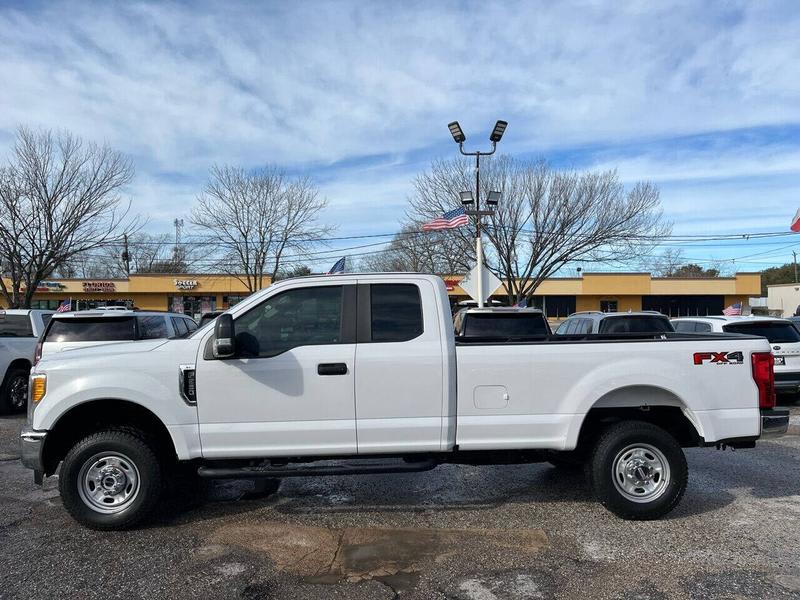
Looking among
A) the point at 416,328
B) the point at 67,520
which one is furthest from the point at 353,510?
the point at 67,520

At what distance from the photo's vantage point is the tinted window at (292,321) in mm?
4953

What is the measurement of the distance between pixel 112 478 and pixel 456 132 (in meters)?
16.2

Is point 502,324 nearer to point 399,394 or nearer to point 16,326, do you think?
point 399,394

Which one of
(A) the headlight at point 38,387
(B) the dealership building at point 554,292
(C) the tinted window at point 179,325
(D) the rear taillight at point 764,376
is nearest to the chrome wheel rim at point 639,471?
(D) the rear taillight at point 764,376

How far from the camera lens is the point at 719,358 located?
5082 mm

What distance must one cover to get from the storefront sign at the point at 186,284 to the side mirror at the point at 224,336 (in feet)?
149

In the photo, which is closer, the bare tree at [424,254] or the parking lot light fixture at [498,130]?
the parking lot light fixture at [498,130]

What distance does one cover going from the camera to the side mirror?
182 inches

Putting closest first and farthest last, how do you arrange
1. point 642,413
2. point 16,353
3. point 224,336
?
point 224,336, point 642,413, point 16,353

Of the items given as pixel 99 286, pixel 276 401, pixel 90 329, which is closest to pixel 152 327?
pixel 90 329

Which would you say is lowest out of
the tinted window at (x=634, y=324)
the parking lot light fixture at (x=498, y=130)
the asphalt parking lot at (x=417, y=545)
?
the asphalt parking lot at (x=417, y=545)

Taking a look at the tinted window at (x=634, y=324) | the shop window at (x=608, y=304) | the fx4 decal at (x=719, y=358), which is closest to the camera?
the fx4 decal at (x=719, y=358)

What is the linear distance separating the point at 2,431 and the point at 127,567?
6563mm

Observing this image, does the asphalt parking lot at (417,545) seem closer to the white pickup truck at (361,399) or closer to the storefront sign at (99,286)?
the white pickup truck at (361,399)
